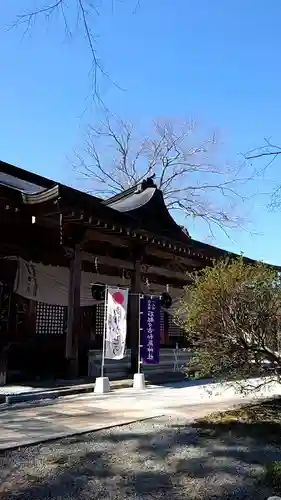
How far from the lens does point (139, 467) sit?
4.43m

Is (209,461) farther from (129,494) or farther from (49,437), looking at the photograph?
(49,437)

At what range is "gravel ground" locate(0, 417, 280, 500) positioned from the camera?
12.4 feet

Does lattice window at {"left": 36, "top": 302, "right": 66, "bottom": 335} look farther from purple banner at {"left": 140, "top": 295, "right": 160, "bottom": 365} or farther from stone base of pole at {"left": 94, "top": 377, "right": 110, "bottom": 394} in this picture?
stone base of pole at {"left": 94, "top": 377, "right": 110, "bottom": 394}

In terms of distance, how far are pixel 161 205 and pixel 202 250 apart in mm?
2099

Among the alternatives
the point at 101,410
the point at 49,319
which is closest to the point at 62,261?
the point at 49,319

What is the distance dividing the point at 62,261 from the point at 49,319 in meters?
1.47

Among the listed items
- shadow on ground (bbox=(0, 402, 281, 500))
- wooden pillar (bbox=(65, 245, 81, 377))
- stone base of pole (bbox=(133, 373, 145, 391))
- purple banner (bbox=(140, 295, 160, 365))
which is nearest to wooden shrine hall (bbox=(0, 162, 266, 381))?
wooden pillar (bbox=(65, 245, 81, 377))

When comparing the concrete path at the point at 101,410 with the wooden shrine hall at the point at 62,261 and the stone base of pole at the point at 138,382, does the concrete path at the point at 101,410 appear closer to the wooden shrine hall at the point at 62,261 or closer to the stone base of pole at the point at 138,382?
the stone base of pole at the point at 138,382

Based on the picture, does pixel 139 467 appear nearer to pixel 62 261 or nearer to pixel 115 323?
pixel 115 323

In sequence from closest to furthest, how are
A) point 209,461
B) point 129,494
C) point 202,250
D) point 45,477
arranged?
point 129,494 < point 45,477 < point 209,461 < point 202,250

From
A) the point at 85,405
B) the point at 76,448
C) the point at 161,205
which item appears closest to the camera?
the point at 76,448

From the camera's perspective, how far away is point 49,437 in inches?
213

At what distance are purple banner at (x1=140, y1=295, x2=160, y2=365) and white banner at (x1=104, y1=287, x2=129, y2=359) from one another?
87cm

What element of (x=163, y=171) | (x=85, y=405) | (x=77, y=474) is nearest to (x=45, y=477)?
(x=77, y=474)
